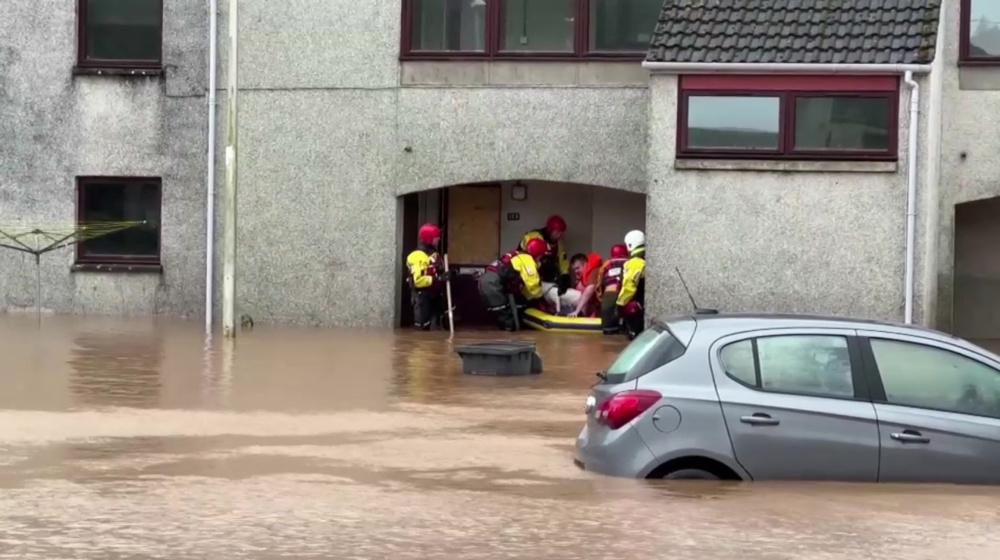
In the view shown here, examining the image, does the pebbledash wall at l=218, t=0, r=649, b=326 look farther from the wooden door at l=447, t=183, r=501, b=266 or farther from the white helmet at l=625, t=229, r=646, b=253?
the wooden door at l=447, t=183, r=501, b=266

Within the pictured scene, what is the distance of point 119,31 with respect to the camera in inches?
911

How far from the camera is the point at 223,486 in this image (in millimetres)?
9891

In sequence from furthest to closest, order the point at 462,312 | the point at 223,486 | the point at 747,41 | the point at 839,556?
1. the point at 462,312
2. the point at 747,41
3. the point at 223,486
4. the point at 839,556

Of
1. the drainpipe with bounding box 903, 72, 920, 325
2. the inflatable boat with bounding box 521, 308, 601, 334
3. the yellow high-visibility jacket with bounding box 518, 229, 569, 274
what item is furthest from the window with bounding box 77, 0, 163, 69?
the drainpipe with bounding box 903, 72, 920, 325

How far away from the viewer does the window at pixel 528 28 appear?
2166cm

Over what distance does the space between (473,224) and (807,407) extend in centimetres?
1481

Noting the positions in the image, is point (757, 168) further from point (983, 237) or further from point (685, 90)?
point (983, 237)

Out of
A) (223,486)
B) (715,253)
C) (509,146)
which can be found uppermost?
(509,146)

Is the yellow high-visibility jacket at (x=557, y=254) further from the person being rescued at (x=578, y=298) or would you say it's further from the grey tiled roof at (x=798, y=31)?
the grey tiled roof at (x=798, y=31)

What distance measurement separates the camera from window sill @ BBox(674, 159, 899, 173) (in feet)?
64.2

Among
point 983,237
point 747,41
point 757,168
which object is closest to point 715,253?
point 757,168

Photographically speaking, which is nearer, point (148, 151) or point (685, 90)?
point (685, 90)

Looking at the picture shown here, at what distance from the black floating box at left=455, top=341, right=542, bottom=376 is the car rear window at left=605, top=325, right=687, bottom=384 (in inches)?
242

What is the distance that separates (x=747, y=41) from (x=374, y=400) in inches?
306
